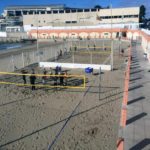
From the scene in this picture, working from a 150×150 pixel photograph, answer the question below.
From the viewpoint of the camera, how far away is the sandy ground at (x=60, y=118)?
962 cm

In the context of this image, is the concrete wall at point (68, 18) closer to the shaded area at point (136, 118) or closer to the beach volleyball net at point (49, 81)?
the beach volleyball net at point (49, 81)

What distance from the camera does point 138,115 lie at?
11.6 meters

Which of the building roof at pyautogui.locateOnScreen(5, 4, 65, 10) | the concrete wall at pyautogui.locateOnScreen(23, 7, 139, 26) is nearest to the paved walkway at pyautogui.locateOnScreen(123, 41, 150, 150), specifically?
the concrete wall at pyautogui.locateOnScreen(23, 7, 139, 26)

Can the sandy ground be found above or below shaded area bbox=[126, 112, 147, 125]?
below

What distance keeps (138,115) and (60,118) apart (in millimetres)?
3888

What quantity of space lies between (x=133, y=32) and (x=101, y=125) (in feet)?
200

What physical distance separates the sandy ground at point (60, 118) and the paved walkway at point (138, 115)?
0.64 meters

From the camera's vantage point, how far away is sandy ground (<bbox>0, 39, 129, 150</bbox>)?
9617 millimetres

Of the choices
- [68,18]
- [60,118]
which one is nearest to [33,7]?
[68,18]

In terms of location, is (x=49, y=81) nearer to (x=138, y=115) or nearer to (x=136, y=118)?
(x=138, y=115)

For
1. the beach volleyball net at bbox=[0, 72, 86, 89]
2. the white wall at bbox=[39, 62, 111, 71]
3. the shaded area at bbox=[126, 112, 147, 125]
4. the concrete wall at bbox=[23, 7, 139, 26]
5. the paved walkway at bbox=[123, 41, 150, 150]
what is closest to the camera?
the paved walkway at bbox=[123, 41, 150, 150]

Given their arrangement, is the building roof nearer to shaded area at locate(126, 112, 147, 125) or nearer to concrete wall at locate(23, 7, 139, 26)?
concrete wall at locate(23, 7, 139, 26)

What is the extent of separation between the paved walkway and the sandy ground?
2.09 ft

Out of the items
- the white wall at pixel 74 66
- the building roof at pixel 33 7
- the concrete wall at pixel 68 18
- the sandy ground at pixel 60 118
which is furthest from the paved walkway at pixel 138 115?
the building roof at pixel 33 7
